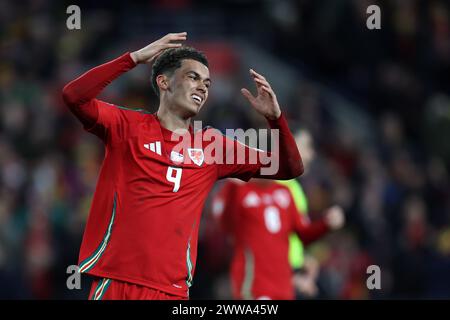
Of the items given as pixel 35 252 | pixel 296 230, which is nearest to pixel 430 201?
pixel 296 230

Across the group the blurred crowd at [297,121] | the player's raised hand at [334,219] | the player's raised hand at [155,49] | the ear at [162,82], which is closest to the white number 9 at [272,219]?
the player's raised hand at [334,219]

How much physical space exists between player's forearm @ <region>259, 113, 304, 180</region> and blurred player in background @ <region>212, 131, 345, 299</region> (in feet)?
6.30

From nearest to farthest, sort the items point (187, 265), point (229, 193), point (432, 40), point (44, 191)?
point (187, 265), point (229, 193), point (44, 191), point (432, 40)

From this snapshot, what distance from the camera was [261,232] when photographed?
700 centimetres

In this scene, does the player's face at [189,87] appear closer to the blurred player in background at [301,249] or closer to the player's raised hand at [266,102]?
the player's raised hand at [266,102]

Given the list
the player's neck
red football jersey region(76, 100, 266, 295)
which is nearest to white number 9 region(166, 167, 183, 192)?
red football jersey region(76, 100, 266, 295)

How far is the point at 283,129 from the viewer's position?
4.95 m

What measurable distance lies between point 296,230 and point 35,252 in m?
4.02

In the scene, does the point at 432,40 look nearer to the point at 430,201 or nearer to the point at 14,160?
the point at 430,201

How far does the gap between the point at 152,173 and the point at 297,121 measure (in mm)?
6679

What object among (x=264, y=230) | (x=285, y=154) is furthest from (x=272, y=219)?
(x=285, y=154)

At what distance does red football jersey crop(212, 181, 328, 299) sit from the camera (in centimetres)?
693

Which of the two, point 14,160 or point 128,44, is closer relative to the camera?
point 14,160

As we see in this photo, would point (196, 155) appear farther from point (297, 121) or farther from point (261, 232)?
point (297, 121)
